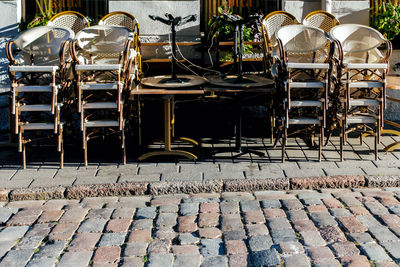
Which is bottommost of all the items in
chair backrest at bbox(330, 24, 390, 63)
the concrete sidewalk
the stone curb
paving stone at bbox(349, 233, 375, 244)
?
paving stone at bbox(349, 233, 375, 244)

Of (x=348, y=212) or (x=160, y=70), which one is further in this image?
(x=160, y=70)

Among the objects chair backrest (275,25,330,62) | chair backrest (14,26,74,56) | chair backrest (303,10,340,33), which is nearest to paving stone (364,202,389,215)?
chair backrest (275,25,330,62)

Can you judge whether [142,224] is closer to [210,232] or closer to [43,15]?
[210,232]

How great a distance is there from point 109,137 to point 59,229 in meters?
3.10

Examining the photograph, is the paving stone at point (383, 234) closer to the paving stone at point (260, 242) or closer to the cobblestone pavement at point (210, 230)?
the cobblestone pavement at point (210, 230)

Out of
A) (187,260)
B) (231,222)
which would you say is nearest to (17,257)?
(187,260)

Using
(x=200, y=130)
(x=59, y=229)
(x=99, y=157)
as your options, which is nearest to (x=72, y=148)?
(x=99, y=157)

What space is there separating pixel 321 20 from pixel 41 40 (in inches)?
151

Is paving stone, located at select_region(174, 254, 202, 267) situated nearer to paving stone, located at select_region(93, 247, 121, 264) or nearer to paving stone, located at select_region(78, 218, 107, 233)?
paving stone, located at select_region(93, 247, 121, 264)

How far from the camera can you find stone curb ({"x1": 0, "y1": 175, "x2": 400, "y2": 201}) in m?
5.71

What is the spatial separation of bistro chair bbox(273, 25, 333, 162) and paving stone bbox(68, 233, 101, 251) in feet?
8.79

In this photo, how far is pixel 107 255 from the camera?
169 inches

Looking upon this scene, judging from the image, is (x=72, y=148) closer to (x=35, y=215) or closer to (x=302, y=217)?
(x=35, y=215)

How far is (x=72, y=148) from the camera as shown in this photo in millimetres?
7414
